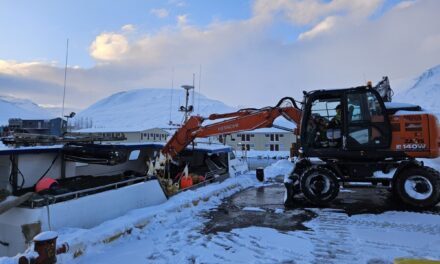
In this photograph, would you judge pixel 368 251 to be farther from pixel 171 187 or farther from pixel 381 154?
pixel 171 187

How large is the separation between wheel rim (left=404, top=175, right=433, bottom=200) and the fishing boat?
5510 mm

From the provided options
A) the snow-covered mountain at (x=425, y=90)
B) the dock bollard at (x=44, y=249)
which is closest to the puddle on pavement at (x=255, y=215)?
the dock bollard at (x=44, y=249)

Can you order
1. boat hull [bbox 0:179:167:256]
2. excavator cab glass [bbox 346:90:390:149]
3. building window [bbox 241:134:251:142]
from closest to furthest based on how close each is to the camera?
boat hull [bbox 0:179:167:256] < excavator cab glass [bbox 346:90:390:149] < building window [bbox 241:134:251:142]

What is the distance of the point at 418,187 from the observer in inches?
347

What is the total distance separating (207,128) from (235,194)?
227 centimetres

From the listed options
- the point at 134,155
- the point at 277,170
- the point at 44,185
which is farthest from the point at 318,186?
the point at 277,170

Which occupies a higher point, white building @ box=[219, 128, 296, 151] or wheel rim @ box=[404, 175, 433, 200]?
white building @ box=[219, 128, 296, 151]

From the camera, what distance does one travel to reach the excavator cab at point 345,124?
9.08 metres

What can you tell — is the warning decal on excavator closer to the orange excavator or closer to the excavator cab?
the orange excavator

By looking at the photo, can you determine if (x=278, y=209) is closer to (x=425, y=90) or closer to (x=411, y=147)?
(x=411, y=147)

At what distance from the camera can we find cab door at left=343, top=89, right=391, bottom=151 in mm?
9031

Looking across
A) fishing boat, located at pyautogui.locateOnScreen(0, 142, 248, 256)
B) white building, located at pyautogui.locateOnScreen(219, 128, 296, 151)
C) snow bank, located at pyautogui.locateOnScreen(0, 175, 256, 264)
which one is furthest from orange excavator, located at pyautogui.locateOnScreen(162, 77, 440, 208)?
white building, located at pyautogui.locateOnScreen(219, 128, 296, 151)

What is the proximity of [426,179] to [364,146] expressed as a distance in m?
1.51

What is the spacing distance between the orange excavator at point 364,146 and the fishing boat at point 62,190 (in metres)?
3.53
